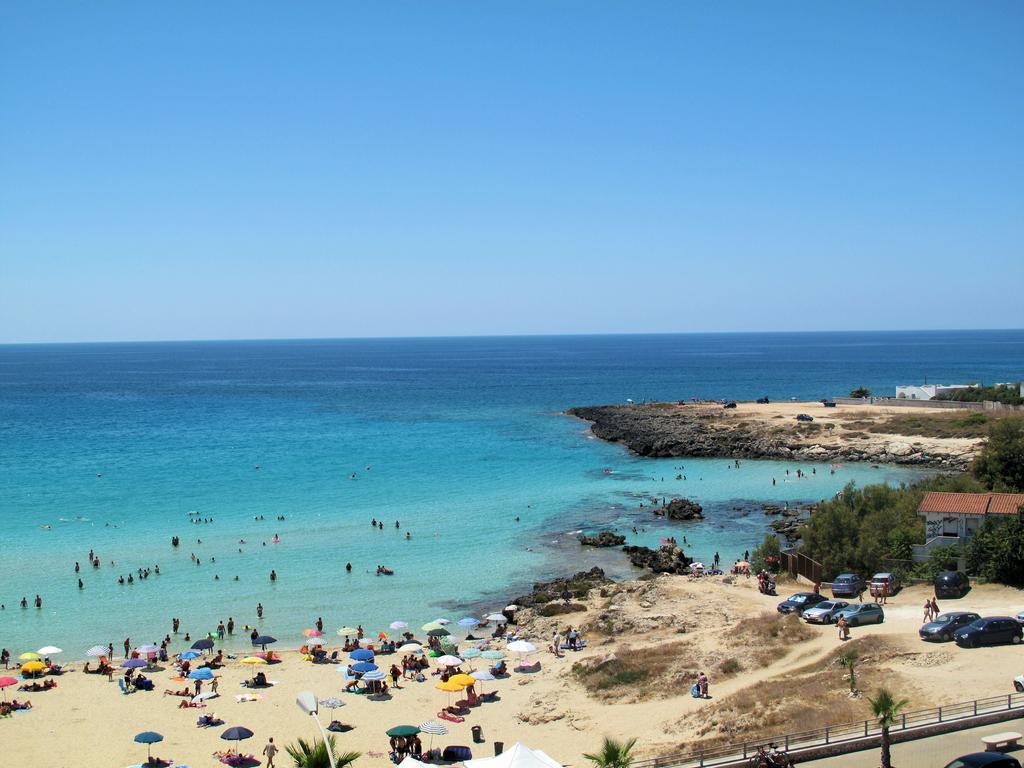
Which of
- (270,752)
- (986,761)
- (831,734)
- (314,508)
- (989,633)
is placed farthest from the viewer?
(314,508)

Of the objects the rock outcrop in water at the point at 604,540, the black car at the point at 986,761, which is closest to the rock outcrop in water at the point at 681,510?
the rock outcrop in water at the point at 604,540

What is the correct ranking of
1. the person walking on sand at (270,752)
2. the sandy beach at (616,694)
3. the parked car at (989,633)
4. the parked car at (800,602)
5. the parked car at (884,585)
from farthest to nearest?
the parked car at (884,585), the parked car at (800,602), the parked car at (989,633), the person walking on sand at (270,752), the sandy beach at (616,694)

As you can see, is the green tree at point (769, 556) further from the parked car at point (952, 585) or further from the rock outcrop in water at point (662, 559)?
the parked car at point (952, 585)

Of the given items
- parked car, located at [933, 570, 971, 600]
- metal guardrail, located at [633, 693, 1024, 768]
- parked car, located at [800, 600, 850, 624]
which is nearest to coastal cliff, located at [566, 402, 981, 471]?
parked car, located at [933, 570, 971, 600]

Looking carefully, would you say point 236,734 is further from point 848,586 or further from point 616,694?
point 848,586

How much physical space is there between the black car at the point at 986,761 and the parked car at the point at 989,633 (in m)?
9.88

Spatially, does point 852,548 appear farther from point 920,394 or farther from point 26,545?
point 920,394

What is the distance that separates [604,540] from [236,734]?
28275 millimetres

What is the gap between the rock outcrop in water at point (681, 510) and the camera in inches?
2195

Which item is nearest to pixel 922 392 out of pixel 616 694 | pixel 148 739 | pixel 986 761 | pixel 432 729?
pixel 616 694

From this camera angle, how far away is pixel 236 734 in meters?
24.3

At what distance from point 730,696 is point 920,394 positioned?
80.5m

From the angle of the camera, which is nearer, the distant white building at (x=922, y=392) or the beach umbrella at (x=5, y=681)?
the beach umbrella at (x=5, y=681)

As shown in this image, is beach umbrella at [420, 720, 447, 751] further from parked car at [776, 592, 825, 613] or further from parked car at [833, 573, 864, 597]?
parked car at [833, 573, 864, 597]
